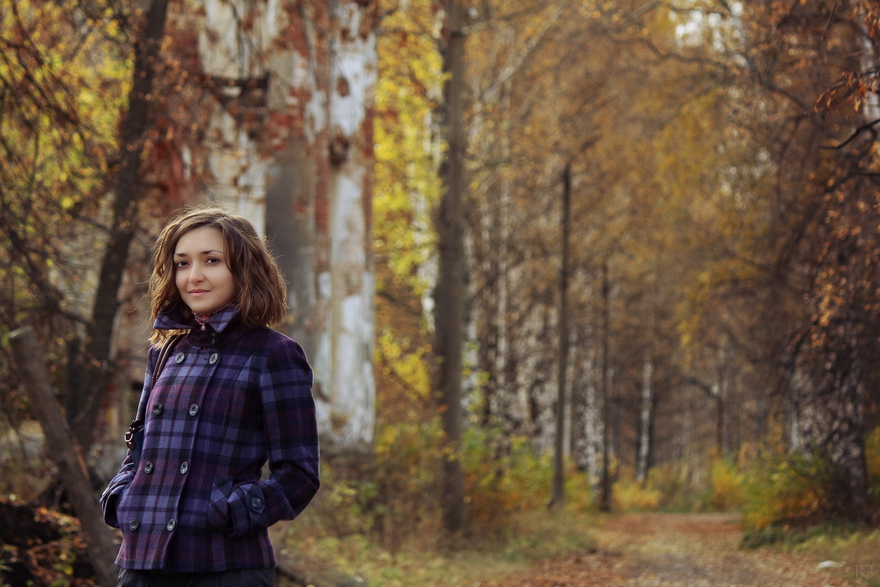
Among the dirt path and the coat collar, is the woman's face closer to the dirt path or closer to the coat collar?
the coat collar

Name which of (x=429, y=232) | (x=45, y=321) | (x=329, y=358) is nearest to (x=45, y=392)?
(x=45, y=321)

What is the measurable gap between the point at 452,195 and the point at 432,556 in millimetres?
4446

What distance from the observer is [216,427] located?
272cm

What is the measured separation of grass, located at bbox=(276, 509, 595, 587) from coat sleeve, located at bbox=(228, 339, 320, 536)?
559 cm

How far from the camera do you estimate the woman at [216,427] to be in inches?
104

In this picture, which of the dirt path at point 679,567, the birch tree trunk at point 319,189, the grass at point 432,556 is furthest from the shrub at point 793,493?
the birch tree trunk at point 319,189

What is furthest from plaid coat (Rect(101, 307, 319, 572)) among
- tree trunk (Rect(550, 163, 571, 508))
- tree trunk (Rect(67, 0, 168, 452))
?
tree trunk (Rect(550, 163, 571, 508))

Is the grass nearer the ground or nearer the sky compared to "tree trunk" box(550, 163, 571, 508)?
nearer the ground

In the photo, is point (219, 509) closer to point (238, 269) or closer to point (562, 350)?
point (238, 269)

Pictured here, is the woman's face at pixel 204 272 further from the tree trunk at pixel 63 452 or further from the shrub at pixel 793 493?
the shrub at pixel 793 493

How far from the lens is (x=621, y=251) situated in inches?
959

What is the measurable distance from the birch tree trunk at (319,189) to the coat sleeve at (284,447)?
7619 mm

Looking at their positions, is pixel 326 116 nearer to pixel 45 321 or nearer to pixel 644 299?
pixel 45 321

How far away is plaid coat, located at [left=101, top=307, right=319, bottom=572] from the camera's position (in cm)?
263
